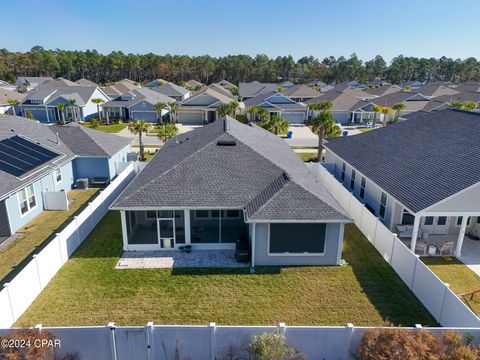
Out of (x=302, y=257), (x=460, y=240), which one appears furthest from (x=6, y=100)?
(x=460, y=240)

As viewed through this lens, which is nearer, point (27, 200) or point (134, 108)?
point (27, 200)

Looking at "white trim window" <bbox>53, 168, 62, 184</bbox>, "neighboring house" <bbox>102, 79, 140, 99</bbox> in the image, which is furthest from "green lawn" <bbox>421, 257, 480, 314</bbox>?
"neighboring house" <bbox>102, 79, 140, 99</bbox>

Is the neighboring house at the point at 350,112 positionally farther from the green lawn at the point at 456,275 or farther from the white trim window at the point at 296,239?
the white trim window at the point at 296,239

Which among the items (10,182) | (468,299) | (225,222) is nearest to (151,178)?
(225,222)

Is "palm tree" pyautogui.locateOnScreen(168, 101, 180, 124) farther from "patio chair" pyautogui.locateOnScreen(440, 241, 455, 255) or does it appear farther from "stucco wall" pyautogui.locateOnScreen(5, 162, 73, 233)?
"patio chair" pyautogui.locateOnScreen(440, 241, 455, 255)

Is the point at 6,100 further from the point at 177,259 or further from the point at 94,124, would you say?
the point at 177,259

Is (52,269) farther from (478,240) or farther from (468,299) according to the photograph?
(478,240)
